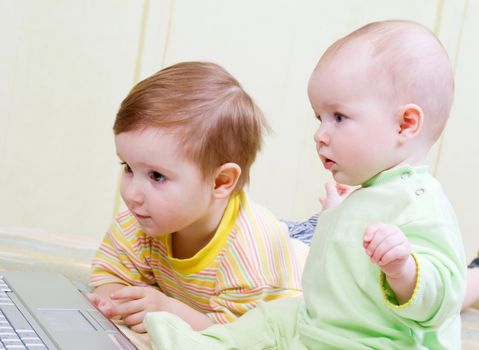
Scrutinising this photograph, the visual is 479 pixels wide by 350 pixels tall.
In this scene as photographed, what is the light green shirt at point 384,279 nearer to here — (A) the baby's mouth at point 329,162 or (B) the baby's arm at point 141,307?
(A) the baby's mouth at point 329,162

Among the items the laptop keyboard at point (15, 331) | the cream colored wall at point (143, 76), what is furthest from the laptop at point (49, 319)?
the cream colored wall at point (143, 76)

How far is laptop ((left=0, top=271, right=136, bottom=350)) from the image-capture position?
2.63ft

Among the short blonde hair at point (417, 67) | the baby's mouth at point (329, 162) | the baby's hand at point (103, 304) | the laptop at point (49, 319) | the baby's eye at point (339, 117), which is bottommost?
the baby's hand at point (103, 304)

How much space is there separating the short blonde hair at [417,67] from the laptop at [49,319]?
483mm

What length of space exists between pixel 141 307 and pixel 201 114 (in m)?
0.34

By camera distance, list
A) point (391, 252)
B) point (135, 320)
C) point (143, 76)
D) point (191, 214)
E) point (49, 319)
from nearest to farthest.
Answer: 1. point (391, 252)
2. point (49, 319)
3. point (135, 320)
4. point (191, 214)
5. point (143, 76)

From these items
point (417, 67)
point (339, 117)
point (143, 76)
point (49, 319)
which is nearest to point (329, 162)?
point (339, 117)

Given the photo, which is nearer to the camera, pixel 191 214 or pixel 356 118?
pixel 356 118

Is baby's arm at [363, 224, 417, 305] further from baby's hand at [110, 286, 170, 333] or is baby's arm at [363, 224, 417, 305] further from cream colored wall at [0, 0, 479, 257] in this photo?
cream colored wall at [0, 0, 479, 257]

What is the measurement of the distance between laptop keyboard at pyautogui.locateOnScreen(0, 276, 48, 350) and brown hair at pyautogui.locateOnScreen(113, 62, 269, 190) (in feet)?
1.27

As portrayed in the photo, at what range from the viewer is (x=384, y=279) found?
2.74ft

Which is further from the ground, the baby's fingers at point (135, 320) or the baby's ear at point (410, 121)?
the baby's ear at point (410, 121)

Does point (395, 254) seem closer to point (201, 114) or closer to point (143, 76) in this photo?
point (201, 114)

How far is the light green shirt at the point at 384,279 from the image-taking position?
82 centimetres
